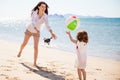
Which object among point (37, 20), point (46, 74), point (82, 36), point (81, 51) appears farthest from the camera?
point (37, 20)

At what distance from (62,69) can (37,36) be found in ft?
3.92

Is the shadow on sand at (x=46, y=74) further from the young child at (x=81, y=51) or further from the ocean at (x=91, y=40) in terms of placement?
the ocean at (x=91, y=40)

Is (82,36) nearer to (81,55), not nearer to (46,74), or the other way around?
(81,55)

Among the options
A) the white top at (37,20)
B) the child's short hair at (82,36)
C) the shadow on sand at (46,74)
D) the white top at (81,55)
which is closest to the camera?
the child's short hair at (82,36)

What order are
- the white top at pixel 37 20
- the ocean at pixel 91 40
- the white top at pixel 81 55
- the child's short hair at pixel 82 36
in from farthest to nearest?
the ocean at pixel 91 40
the white top at pixel 37 20
the white top at pixel 81 55
the child's short hair at pixel 82 36

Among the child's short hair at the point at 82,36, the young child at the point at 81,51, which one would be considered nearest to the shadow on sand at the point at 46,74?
the young child at the point at 81,51

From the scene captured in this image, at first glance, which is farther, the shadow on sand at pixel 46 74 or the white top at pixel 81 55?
the shadow on sand at pixel 46 74

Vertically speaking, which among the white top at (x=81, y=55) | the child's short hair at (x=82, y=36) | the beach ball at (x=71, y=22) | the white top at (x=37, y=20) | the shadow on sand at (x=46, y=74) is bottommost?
the shadow on sand at (x=46, y=74)

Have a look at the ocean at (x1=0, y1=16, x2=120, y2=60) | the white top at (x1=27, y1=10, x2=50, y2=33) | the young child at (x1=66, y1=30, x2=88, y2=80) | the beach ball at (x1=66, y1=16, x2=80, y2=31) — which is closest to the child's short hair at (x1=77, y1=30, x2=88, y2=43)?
the young child at (x1=66, y1=30, x2=88, y2=80)

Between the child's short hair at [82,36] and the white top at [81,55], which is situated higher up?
the child's short hair at [82,36]

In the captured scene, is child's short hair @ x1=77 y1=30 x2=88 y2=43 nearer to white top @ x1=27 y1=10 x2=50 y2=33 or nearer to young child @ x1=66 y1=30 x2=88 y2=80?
young child @ x1=66 y1=30 x2=88 y2=80

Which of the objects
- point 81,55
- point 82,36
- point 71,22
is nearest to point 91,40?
point 71,22

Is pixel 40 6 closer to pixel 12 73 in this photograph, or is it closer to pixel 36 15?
pixel 36 15

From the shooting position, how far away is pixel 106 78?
6.98m
